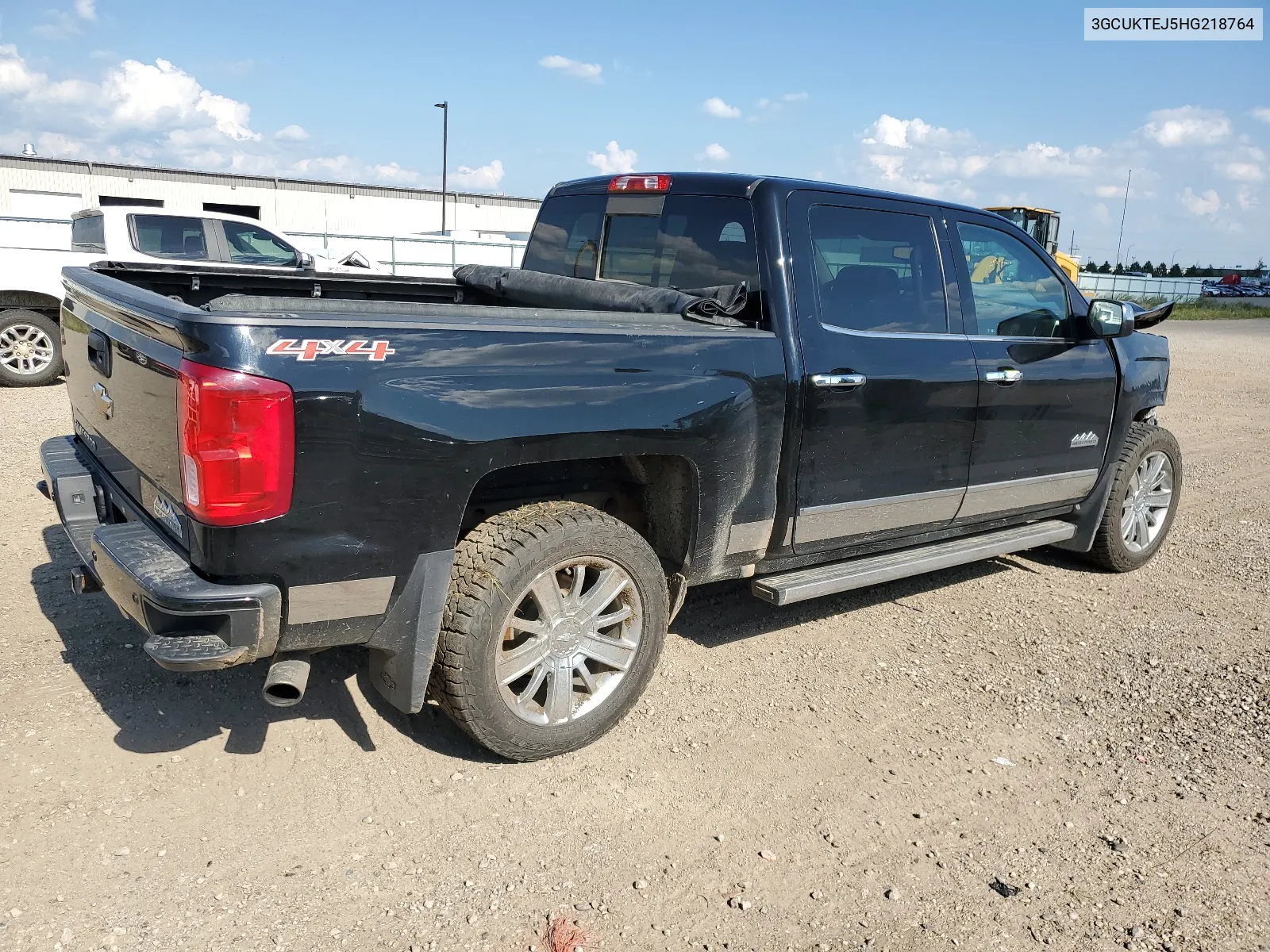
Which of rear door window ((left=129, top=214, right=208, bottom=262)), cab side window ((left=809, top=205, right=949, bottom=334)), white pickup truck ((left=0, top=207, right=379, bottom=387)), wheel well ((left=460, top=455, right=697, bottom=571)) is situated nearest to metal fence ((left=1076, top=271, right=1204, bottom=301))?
white pickup truck ((left=0, top=207, right=379, bottom=387))

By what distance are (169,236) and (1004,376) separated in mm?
8908

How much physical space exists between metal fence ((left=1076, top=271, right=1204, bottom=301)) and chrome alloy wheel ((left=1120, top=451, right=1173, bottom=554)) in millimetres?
39722

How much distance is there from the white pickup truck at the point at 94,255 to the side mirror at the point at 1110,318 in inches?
257

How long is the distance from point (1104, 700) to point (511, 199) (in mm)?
46054

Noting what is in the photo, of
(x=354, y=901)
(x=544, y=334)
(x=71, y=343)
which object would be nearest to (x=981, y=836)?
(x=354, y=901)

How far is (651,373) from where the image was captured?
3244 mm

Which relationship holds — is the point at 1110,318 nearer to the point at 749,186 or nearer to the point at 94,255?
the point at 749,186

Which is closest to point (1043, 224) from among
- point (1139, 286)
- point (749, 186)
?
point (749, 186)

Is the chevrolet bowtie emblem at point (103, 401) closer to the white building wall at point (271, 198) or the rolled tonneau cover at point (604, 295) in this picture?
the rolled tonneau cover at point (604, 295)

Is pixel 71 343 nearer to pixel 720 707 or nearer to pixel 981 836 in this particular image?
pixel 720 707

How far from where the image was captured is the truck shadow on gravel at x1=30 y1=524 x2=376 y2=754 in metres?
3.38

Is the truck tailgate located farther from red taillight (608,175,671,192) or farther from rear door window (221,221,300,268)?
rear door window (221,221,300,268)

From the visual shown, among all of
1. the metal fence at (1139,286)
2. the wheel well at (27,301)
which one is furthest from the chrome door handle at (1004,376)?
the metal fence at (1139,286)

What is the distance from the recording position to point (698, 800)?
3176 millimetres
